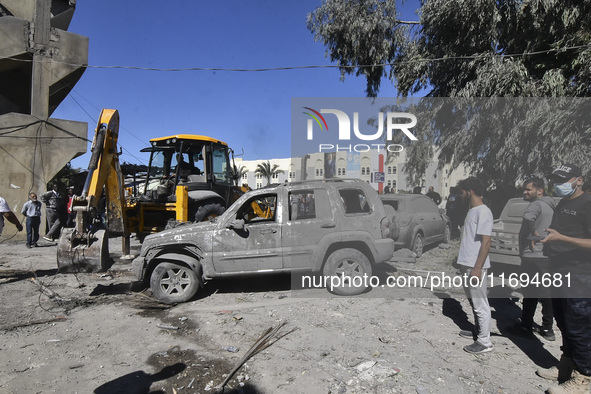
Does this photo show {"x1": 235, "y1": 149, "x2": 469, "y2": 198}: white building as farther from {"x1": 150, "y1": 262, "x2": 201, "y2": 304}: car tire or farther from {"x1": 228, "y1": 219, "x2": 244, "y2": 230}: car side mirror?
{"x1": 150, "y1": 262, "x2": 201, "y2": 304}: car tire

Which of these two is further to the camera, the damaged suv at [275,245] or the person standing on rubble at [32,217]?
the person standing on rubble at [32,217]

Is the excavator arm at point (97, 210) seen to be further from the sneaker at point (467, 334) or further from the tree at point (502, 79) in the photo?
the tree at point (502, 79)

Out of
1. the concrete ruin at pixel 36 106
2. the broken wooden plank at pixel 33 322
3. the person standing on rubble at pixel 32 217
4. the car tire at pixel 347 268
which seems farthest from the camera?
the concrete ruin at pixel 36 106

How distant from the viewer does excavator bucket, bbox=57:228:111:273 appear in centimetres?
512

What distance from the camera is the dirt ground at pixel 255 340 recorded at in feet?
10.3

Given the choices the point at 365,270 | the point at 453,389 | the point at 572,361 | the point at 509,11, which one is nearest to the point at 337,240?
the point at 365,270

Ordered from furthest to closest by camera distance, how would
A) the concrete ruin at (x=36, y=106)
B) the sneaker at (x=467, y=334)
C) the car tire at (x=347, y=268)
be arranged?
the concrete ruin at (x=36, y=106) < the car tire at (x=347, y=268) < the sneaker at (x=467, y=334)

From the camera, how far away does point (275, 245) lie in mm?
5359

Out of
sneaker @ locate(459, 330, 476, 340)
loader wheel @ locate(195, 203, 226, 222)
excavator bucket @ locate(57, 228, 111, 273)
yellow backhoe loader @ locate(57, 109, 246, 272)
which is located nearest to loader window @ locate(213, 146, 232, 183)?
yellow backhoe loader @ locate(57, 109, 246, 272)

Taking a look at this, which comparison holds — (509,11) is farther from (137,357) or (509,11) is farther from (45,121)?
(45,121)

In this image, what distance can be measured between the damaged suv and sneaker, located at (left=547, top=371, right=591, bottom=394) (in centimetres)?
280

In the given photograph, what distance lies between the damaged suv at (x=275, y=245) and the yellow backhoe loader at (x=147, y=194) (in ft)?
3.02

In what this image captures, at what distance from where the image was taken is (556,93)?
859cm

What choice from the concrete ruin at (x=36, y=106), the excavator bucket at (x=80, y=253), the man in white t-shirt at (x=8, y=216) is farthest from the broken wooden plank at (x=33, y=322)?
the concrete ruin at (x=36, y=106)
